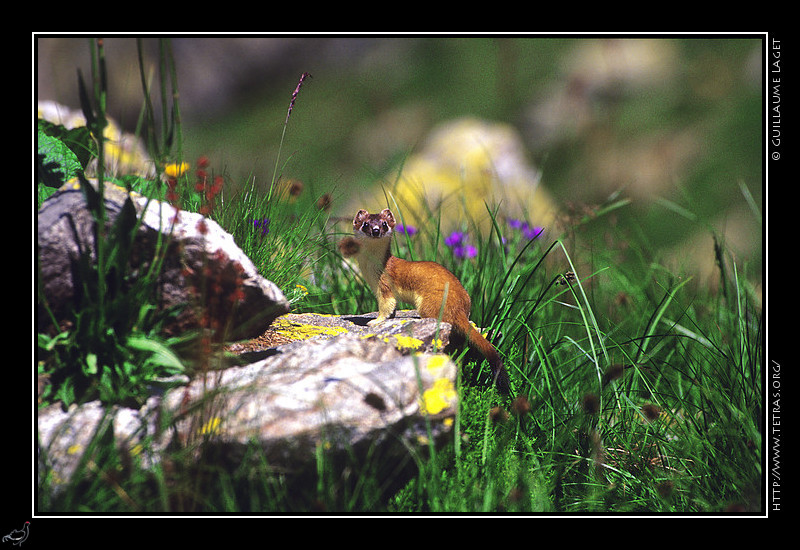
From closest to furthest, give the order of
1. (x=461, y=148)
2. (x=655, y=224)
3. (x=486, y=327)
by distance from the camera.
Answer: (x=486, y=327), (x=461, y=148), (x=655, y=224)

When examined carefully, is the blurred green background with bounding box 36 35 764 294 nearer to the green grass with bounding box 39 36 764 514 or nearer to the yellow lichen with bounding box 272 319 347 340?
the green grass with bounding box 39 36 764 514

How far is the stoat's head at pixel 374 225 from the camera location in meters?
3.60

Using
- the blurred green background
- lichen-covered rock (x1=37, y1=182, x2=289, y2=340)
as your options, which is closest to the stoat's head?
lichen-covered rock (x1=37, y1=182, x2=289, y2=340)

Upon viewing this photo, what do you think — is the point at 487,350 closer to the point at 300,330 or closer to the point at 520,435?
the point at 520,435

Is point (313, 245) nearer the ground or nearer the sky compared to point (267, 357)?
nearer the sky

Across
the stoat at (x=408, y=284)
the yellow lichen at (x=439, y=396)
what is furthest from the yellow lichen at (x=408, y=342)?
the yellow lichen at (x=439, y=396)

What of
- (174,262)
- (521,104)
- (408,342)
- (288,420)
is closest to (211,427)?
(288,420)

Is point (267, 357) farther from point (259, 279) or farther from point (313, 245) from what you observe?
point (313, 245)

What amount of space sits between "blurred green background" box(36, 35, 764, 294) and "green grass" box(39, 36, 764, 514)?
20.2ft

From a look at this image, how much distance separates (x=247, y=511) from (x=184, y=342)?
708 mm

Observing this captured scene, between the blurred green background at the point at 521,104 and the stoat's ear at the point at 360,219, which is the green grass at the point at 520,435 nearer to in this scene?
the stoat's ear at the point at 360,219

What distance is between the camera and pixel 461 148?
29.5 ft
